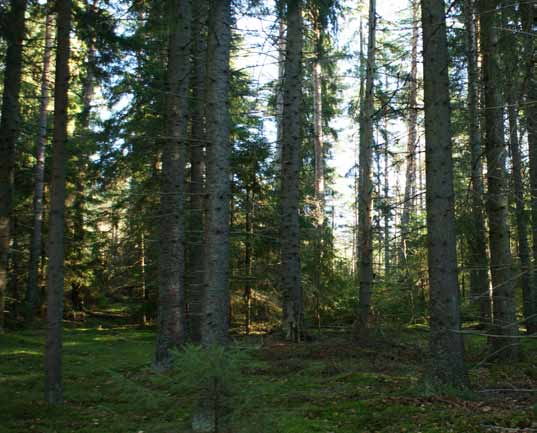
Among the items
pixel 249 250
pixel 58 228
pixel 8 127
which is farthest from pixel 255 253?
pixel 58 228

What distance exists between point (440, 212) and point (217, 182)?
10.4ft

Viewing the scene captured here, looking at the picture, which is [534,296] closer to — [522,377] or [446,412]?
[522,377]

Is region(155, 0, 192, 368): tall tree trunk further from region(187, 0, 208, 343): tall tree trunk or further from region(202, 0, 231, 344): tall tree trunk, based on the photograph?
region(202, 0, 231, 344): tall tree trunk

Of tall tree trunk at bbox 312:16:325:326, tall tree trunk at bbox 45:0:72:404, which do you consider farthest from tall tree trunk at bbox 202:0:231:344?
tall tree trunk at bbox 312:16:325:326

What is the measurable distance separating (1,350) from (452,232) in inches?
465

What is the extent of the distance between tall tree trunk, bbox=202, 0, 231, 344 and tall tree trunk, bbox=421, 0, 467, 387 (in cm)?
292

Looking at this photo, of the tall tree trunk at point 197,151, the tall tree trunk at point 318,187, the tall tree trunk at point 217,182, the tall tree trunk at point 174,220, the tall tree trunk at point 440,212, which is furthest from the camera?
the tall tree trunk at point 318,187

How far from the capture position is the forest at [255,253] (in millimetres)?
5859

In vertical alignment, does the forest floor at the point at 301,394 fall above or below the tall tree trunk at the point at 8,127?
below

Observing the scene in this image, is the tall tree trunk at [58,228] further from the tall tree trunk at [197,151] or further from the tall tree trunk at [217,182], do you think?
the tall tree trunk at [197,151]

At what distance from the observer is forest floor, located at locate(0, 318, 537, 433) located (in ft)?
15.6

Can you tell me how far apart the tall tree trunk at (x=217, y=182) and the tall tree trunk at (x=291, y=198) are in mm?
7081

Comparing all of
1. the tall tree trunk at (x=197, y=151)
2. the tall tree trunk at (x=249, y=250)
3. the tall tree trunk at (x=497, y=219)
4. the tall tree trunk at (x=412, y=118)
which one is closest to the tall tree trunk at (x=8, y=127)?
the tall tree trunk at (x=197, y=151)

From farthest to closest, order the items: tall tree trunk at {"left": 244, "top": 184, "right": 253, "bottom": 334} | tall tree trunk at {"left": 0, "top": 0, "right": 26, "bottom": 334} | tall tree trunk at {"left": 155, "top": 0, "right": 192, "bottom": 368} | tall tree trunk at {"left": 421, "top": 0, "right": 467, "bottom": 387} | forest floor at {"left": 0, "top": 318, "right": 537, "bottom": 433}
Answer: tall tree trunk at {"left": 244, "top": 184, "right": 253, "bottom": 334} → tall tree trunk at {"left": 0, "top": 0, "right": 26, "bottom": 334} → tall tree trunk at {"left": 155, "top": 0, "right": 192, "bottom": 368} → tall tree trunk at {"left": 421, "top": 0, "right": 467, "bottom": 387} → forest floor at {"left": 0, "top": 318, "right": 537, "bottom": 433}
